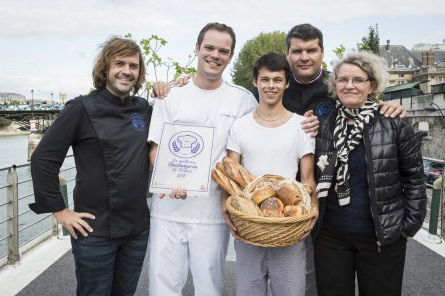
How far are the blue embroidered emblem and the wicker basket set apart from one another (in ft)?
3.41

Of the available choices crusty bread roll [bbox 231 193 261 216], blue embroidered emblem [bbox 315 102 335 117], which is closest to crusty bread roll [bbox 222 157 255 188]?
crusty bread roll [bbox 231 193 261 216]

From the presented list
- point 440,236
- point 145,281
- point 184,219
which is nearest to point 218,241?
point 184,219

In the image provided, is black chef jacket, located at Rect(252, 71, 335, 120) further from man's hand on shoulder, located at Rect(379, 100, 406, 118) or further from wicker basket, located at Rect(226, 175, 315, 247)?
wicker basket, located at Rect(226, 175, 315, 247)

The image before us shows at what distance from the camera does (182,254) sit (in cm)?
280

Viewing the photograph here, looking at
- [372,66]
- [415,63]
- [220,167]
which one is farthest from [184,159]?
[415,63]

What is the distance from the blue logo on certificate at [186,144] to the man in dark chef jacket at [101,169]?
0.23m

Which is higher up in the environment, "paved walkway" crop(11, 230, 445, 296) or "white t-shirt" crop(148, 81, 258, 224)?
"white t-shirt" crop(148, 81, 258, 224)

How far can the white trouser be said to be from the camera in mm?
2752

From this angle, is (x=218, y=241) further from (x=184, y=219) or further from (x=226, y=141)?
(x=226, y=141)

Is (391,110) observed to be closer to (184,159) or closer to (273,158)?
(273,158)

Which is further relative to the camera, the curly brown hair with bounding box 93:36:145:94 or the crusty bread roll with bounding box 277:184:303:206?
the curly brown hair with bounding box 93:36:145:94

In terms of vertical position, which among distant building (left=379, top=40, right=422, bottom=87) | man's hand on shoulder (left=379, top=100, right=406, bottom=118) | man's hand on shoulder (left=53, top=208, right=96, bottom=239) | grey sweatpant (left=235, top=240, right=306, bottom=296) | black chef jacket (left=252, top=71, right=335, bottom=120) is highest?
distant building (left=379, top=40, right=422, bottom=87)

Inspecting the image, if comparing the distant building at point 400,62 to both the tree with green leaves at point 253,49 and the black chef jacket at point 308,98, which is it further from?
the black chef jacket at point 308,98

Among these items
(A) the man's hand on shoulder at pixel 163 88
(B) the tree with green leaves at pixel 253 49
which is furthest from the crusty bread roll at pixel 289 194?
(B) the tree with green leaves at pixel 253 49
